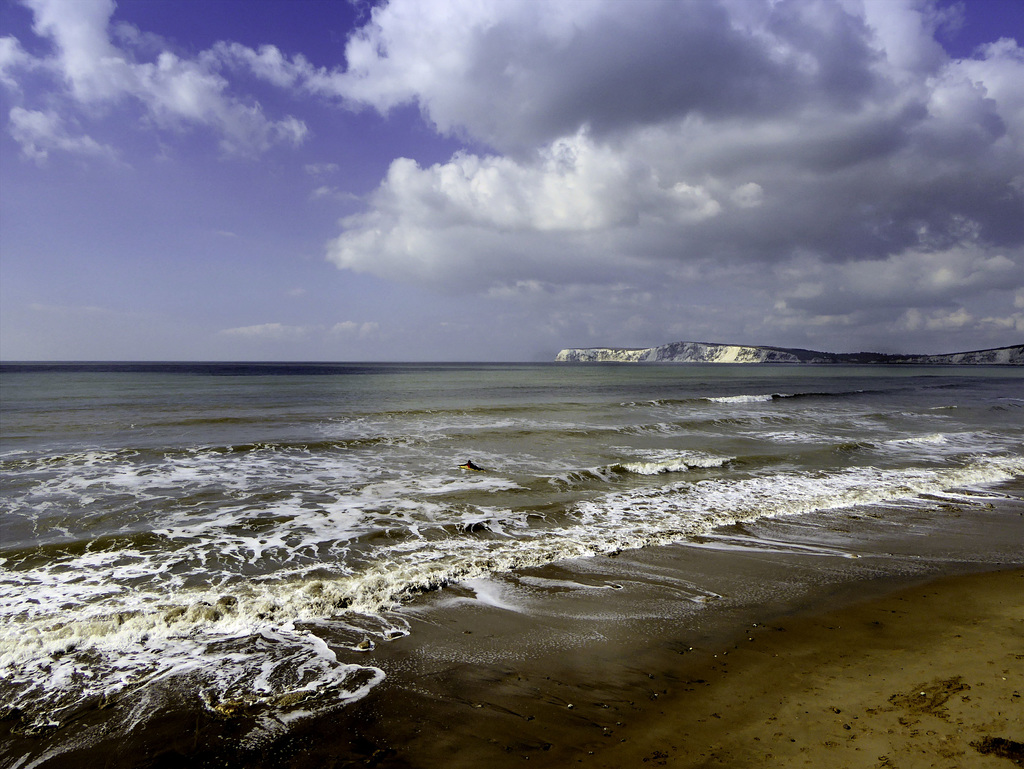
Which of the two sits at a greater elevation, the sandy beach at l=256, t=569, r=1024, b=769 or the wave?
the sandy beach at l=256, t=569, r=1024, b=769

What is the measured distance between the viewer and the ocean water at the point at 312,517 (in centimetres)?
504

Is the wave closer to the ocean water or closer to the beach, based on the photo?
the ocean water

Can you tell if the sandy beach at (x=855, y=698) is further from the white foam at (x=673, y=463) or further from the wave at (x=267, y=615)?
the white foam at (x=673, y=463)

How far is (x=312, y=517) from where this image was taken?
1065 centimetres

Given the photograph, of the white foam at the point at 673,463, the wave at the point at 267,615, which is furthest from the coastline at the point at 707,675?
the white foam at the point at 673,463

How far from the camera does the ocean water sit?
5.04m

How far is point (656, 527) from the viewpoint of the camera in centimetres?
993

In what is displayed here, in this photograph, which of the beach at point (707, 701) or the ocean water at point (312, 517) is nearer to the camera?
the beach at point (707, 701)

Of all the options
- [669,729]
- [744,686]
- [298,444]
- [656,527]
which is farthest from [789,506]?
[298,444]

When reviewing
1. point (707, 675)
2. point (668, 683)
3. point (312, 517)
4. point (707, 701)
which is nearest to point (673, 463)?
point (312, 517)

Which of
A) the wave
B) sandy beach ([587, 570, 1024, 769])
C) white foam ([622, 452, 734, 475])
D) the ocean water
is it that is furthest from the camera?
white foam ([622, 452, 734, 475])

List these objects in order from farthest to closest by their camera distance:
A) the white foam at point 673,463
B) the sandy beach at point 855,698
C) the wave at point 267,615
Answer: the white foam at point 673,463 → the wave at point 267,615 → the sandy beach at point 855,698

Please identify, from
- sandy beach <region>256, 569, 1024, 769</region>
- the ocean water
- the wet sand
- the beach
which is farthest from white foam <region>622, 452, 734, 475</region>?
sandy beach <region>256, 569, 1024, 769</region>

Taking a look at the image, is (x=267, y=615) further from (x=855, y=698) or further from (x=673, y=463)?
(x=673, y=463)
